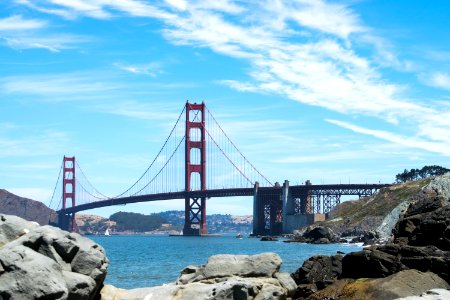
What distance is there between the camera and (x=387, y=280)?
59.3 ft

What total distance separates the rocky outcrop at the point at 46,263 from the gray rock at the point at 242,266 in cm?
277

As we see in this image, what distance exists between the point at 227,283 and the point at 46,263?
394 centimetres

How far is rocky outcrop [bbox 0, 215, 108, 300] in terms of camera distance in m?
14.5

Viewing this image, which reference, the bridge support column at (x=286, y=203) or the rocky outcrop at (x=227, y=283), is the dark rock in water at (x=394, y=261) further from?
the bridge support column at (x=286, y=203)

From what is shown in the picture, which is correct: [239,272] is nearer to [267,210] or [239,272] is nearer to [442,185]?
[442,185]

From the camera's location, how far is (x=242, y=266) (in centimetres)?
1816

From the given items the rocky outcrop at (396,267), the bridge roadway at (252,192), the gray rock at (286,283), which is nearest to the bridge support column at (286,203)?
the bridge roadway at (252,192)

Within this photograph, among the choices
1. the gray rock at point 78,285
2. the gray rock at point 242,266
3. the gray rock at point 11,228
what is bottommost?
the gray rock at point 78,285

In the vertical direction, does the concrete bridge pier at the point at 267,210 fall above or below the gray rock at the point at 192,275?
above

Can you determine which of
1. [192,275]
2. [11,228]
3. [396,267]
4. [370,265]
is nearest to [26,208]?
[370,265]

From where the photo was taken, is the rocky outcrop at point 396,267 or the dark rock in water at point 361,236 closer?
the rocky outcrop at point 396,267

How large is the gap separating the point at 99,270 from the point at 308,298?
599 centimetres

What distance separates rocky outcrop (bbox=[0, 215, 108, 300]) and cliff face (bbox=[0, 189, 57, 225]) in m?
160

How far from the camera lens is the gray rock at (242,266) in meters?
18.0
